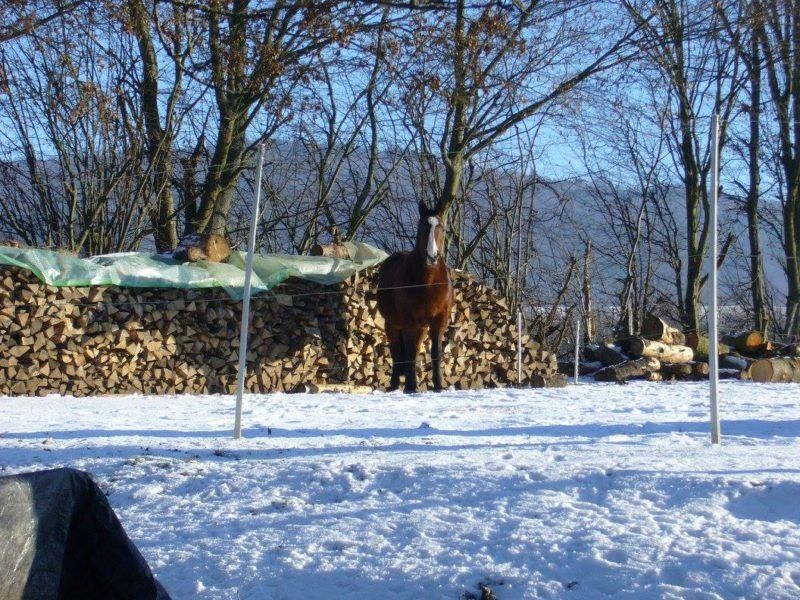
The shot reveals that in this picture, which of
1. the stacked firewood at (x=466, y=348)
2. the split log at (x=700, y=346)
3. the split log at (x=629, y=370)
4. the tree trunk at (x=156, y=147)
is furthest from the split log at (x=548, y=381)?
the tree trunk at (x=156, y=147)

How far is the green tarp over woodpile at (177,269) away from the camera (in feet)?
35.1

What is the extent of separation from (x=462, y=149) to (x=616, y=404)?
28.4 ft

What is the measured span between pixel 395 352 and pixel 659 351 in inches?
192

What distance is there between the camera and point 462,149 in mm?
16594

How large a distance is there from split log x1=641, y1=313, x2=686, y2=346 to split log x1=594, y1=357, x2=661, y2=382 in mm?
677

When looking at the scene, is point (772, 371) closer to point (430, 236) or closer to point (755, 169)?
point (430, 236)

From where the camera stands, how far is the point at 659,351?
1462 cm

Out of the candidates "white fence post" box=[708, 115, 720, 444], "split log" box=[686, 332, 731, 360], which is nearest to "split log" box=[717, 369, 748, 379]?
"split log" box=[686, 332, 731, 360]

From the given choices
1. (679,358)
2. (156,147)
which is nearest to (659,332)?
(679,358)

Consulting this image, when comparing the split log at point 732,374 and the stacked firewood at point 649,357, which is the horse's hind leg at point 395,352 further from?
the split log at point 732,374

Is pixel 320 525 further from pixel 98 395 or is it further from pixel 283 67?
pixel 283 67

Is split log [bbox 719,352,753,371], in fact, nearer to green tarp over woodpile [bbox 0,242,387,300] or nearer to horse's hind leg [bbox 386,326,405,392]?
horse's hind leg [bbox 386,326,405,392]

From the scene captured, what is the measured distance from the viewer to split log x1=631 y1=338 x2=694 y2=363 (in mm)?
14500

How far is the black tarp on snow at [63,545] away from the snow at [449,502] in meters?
0.93
